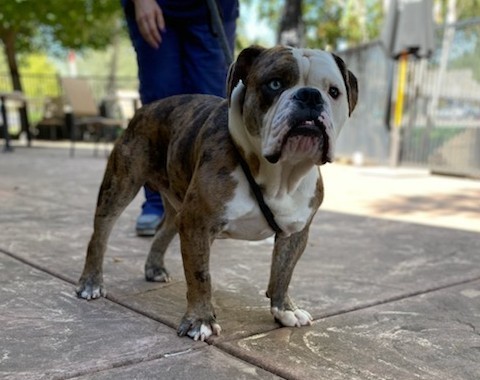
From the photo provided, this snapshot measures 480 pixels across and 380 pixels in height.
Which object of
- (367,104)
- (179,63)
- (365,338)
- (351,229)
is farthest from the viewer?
(367,104)

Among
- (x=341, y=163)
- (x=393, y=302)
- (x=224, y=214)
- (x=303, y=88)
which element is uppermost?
(x=303, y=88)

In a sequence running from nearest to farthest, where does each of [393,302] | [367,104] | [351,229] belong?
[393,302]
[351,229]
[367,104]

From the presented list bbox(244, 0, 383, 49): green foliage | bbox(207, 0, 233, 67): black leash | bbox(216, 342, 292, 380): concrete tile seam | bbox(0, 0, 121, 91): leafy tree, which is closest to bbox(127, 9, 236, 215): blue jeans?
bbox(207, 0, 233, 67): black leash

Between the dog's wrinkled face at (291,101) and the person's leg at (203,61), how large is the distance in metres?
1.59

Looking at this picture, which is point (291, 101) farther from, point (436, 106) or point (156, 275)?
point (436, 106)

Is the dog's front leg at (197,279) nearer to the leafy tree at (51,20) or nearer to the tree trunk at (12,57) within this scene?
the leafy tree at (51,20)

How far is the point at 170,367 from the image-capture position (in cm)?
204

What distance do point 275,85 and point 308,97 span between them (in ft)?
0.49

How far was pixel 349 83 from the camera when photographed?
7.72ft

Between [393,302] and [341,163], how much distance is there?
30.9ft

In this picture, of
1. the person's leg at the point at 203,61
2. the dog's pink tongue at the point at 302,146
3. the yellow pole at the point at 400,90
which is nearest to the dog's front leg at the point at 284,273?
the dog's pink tongue at the point at 302,146

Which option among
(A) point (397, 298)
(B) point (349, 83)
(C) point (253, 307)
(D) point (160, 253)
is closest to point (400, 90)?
(A) point (397, 298)

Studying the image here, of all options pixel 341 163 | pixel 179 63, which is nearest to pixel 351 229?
pixel 179 63

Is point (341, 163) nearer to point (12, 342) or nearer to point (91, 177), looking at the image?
point (91, 177)
